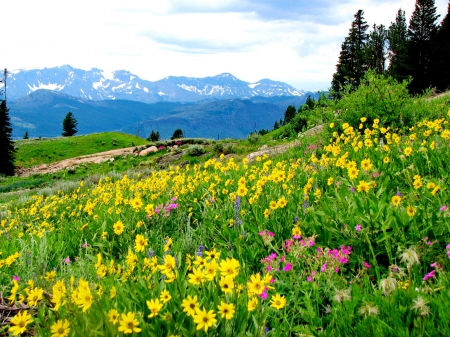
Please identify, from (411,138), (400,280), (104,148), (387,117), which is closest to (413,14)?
(104,148)

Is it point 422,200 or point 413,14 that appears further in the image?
point 413,14

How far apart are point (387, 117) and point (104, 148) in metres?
52.8

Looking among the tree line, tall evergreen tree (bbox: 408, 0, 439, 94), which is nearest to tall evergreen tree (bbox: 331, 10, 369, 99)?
the tree line

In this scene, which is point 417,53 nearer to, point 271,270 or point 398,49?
point 398,49

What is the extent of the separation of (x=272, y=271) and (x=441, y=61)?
6542 cm

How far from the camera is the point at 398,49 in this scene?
62.3m

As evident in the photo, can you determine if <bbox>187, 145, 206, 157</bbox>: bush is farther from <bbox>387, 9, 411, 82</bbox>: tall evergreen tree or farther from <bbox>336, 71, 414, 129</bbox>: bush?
<bbox>387, 9, 411, 82</bbox>: tall evergreen tree

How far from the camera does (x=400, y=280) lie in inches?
102

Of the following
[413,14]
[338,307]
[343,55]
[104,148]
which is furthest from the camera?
[343,55]

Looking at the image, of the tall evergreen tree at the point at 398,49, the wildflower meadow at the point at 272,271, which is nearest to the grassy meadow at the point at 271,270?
the wildflower meadow at the point at 272,271

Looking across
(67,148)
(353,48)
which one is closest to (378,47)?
(353,48)

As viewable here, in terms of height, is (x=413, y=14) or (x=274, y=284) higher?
(x=413, y=14)

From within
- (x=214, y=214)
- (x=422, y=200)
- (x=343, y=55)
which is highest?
(x=343, y=55)

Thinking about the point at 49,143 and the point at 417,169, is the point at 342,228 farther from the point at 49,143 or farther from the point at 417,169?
the point at 49,143
